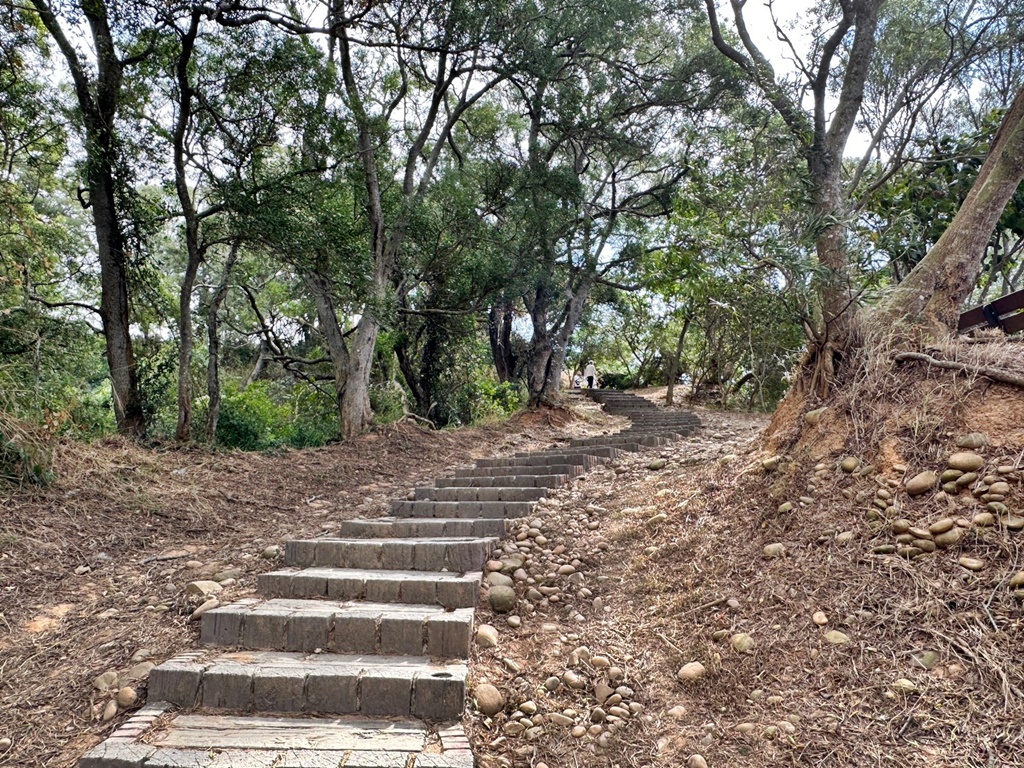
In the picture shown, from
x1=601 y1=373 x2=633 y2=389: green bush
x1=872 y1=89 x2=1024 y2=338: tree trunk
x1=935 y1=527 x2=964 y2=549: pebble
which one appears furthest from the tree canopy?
x1=601 y1=373 x2=633 y2=389: green bush

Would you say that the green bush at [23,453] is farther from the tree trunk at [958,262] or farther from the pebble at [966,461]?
the tree trunk at [958,262]

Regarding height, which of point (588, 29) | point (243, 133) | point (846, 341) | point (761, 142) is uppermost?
point (588, 29)

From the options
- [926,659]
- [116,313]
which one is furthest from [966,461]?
[116,313]

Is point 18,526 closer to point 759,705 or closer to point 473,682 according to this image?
point 473,682

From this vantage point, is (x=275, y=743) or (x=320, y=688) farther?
(x=320, y=688)

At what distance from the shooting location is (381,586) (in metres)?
3.17

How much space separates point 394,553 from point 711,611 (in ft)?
6.26

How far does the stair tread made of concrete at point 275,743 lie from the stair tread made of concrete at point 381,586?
79 centimetres

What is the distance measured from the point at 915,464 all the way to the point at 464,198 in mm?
6651

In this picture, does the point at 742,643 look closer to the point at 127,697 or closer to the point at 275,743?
the point at 275,743

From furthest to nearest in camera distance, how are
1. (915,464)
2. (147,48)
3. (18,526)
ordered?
1. (147,48)
2. (18,526)
3. (915,464)

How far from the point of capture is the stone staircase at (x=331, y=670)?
2.14 m

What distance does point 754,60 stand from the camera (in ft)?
16.5

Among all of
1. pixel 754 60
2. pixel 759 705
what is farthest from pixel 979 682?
pixel 754 60
